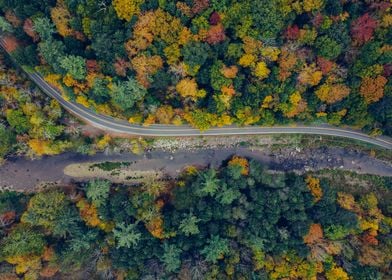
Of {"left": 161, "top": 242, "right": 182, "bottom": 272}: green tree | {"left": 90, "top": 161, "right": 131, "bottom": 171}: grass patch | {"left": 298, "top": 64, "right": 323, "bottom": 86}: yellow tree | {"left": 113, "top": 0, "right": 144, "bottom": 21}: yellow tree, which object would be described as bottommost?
{"left": 161, "top": 242, "right": 182, "bottom": 272}: green tree

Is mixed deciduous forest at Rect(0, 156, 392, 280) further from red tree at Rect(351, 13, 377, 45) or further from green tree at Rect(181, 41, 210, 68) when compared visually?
red tree at Rect(351, 13, 377, 45)

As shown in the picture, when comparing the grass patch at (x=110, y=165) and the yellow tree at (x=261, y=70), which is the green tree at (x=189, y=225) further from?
the yellow tree at (x=261, y=70)

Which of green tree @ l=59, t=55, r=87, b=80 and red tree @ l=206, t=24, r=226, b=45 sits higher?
red tree @ l=206, t=24, r=226, b=45

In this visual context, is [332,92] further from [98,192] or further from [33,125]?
[33,125]

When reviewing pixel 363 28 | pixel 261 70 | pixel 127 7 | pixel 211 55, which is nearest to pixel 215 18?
pixel 211 55

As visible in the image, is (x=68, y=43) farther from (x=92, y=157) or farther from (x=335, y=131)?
(x=335, y=131)

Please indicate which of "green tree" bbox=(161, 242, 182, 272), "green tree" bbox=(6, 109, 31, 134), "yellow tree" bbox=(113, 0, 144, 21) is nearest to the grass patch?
"green tree" bbox=(6, 109, 31, 134)
